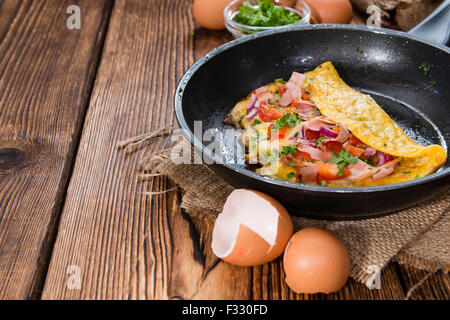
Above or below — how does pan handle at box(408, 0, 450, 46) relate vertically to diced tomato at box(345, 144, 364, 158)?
above

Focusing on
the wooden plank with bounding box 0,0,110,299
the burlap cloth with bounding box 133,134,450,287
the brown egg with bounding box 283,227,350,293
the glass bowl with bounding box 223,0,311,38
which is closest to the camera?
the brown egg with bounding box 283,227,350,293

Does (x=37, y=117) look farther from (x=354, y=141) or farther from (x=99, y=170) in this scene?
(x=354, y=141)

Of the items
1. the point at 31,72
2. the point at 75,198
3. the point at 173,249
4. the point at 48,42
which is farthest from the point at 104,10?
the point at 173,249

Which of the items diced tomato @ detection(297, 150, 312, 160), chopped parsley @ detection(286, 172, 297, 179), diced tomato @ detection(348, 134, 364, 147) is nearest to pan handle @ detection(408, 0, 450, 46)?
diced tomato @ detection(348, 134, 364, 147)

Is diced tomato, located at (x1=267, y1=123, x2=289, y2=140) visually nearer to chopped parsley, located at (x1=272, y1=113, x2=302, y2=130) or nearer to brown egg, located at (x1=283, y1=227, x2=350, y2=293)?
chopped parsley, located at (x1=272, y1=113, x2=302, y2=130)

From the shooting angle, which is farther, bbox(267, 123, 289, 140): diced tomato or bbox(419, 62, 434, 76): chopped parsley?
bbox(419, 62, 434, 76): chopped parsley

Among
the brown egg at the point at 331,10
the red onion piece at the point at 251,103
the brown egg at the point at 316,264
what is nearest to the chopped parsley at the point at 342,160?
the brown egg at the point at 316,264

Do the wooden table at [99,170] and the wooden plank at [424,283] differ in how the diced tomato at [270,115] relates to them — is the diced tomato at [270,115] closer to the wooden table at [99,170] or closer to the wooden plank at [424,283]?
the wooden table at [99,170]

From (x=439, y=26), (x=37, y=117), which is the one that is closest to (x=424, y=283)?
(x=439, y=26)
